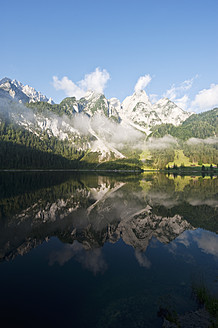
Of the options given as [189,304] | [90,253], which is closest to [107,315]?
[189,304]

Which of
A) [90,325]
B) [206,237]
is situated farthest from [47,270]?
[206,237]

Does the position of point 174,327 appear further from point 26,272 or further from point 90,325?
point 26,272

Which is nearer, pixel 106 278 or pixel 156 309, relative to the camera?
pixel 156 309

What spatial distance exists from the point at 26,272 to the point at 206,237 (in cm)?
2647

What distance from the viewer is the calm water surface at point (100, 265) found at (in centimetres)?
1310

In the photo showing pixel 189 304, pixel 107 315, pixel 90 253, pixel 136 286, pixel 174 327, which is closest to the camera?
pixel 174 327

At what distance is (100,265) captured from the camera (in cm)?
2016

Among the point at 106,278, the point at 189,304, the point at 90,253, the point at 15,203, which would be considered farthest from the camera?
the point at 15,203

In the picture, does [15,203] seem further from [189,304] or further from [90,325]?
[189,304]

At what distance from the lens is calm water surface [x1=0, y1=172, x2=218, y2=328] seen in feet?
43.0

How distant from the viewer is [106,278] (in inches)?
691

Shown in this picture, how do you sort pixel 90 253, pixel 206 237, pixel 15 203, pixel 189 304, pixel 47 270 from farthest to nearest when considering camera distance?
pixel 15 203, pixel 206 237, pixel 90 253, pixel 47 270, pixel 189 304

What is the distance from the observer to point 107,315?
12.9 meters

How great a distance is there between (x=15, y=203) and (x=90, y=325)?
134 feet
